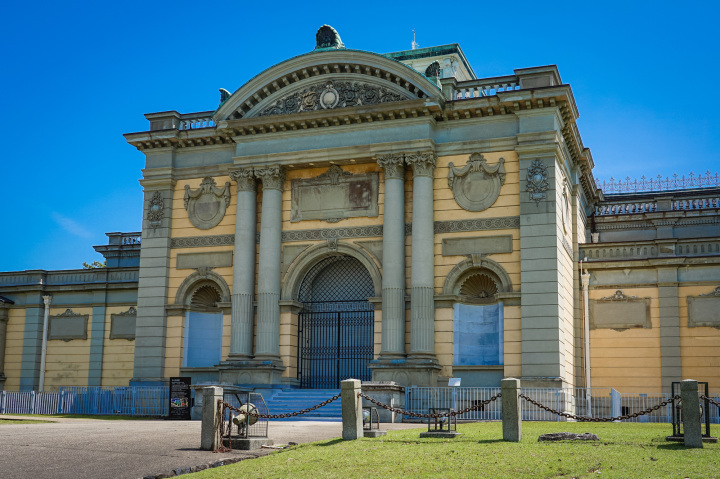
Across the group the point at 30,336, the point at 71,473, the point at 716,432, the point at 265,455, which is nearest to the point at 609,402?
the point at 716,432

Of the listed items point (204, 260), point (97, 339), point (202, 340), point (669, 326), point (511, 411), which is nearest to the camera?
point (511, 411)

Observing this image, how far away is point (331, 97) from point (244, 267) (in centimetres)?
806

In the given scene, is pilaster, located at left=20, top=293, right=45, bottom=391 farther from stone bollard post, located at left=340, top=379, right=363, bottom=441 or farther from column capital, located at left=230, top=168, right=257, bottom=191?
stone bollard post, located at left=340, top=379, right=363, bottom=441

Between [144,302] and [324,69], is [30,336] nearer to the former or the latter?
[144,302]

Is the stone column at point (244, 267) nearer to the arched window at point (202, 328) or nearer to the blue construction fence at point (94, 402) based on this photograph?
the arched window at point (202, 328)

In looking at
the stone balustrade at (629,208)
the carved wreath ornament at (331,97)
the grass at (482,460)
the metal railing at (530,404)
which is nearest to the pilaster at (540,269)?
the metal railing at (530,404)

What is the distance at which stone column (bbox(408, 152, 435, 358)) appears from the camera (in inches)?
1227

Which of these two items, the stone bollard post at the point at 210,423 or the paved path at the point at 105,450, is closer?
the paved path at the point at 105,450

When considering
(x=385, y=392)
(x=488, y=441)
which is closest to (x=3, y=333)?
(x=385, y=392)

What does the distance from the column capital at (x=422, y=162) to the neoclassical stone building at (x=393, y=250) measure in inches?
3.1

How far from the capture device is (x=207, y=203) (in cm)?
3622

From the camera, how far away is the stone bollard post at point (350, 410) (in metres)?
18.6

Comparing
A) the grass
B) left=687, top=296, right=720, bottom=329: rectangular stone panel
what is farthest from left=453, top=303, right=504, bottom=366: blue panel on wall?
the grass

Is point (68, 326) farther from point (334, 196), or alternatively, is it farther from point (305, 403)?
point (334, 196)
